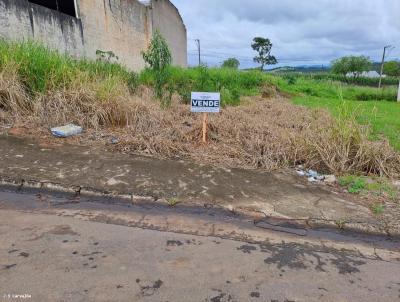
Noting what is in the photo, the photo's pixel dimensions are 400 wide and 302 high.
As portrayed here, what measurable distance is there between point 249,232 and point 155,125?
2944 mm

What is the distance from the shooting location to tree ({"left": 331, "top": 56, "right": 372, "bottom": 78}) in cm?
4181

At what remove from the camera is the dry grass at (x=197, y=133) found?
427 centimetres

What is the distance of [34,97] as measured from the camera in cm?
532

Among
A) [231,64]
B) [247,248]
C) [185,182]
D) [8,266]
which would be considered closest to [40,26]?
[185,182]

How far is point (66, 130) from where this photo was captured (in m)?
4.76

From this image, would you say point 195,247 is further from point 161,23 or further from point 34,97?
point 161,23

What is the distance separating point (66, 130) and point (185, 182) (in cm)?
241

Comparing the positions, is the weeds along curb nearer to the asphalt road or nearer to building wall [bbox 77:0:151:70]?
the asphalt road

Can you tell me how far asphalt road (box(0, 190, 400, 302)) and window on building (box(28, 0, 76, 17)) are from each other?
737cm

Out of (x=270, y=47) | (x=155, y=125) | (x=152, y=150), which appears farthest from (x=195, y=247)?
(x=270, y=47)

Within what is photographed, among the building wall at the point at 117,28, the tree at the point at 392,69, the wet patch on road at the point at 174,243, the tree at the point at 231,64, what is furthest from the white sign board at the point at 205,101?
the tree at the point at 392,69

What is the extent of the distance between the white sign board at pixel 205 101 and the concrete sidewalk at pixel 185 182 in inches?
37.3

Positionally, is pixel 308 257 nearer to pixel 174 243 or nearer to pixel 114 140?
pixel 174 243

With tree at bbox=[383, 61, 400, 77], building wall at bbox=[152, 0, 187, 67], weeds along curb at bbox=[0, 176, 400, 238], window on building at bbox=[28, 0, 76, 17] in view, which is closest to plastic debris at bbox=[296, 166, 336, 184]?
weeds along curb at bbox=[0, 176, 400, 238]
